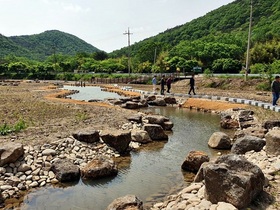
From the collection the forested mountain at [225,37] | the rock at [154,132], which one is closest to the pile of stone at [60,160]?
the rock at [154,132]

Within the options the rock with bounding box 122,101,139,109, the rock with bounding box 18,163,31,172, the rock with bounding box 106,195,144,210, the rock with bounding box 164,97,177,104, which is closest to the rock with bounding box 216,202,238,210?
the rock with bounding box 106,195,144,210

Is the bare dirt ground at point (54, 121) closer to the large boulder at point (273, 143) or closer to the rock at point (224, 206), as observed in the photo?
the rock at point (224, 206)

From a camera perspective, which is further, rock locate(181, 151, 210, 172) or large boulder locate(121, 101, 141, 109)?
large boulder locate(121, 101, 141, 109)

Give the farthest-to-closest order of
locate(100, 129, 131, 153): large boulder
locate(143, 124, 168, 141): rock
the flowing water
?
1. locate(143, 124, 168, 141): rock
2. locate(100, 129, 131, 153): large boulder
3. the flowing water

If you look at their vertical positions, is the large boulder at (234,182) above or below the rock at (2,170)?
above

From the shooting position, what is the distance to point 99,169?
11227 millimetres

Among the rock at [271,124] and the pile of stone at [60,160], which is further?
the rock at [271,124]

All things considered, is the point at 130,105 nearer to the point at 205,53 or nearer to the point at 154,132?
the point at 154,132

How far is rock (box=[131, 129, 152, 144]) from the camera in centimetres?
1598

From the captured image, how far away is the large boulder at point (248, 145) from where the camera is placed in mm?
12312

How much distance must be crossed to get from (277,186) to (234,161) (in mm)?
1474

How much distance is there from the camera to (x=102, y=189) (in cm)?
1046

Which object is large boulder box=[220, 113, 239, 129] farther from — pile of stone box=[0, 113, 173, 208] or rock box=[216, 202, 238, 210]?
rock box=[216, 202, 238, 210]

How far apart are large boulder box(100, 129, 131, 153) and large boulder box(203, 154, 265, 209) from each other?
6690mm
